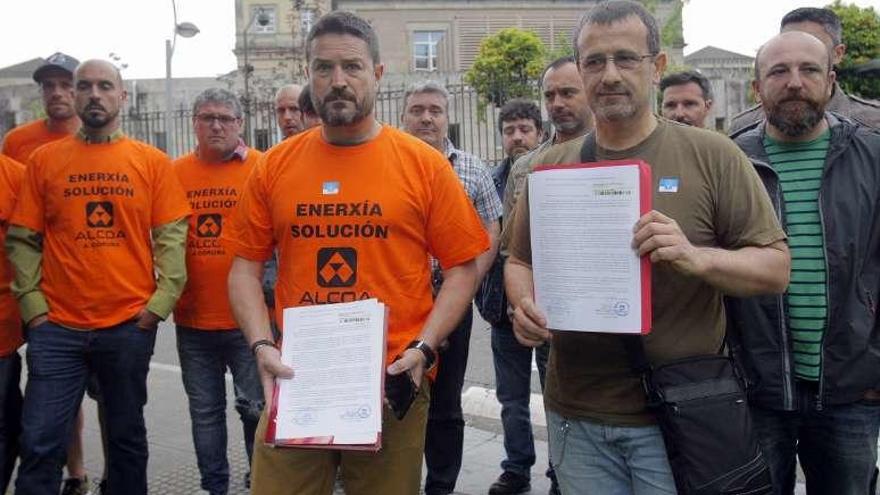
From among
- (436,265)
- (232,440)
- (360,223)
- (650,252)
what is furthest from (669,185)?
(232,440)

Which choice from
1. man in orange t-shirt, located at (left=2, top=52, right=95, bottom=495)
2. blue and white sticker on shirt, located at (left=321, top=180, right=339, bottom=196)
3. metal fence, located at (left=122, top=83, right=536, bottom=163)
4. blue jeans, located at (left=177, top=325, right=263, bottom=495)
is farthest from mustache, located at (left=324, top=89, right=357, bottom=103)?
metal fence, located at (left=122, top=83, right=536, bottom=163)

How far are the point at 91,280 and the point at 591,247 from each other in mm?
2715

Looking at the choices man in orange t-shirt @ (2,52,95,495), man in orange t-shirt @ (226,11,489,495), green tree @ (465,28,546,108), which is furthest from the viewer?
green tree @ (465,28,546,108)

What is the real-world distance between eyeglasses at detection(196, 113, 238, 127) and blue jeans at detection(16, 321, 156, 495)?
3.96 ft

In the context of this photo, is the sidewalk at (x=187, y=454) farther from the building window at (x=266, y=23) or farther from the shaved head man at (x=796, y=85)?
the building window at (x=266, y=23)

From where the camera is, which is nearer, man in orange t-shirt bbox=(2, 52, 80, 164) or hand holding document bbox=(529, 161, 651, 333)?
hand holding document bbox=(529, 161, 651, 333)

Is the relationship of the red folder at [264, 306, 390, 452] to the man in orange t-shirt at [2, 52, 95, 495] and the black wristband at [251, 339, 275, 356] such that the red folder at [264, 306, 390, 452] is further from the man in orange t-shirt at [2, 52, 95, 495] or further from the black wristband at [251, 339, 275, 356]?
the man in orange t-shirt at [2, 52, 95, 495]

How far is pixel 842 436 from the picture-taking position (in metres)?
2.87

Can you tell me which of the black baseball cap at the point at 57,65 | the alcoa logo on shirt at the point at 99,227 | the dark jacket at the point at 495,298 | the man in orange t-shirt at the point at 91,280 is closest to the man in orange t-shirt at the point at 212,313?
the man in orange t-shirt at the point at 91,280

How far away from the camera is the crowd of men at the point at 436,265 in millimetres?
2412

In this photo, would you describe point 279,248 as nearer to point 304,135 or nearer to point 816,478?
point 304,135

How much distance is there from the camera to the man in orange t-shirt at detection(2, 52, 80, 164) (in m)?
5.13

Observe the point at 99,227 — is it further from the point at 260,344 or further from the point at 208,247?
the point at 260,344

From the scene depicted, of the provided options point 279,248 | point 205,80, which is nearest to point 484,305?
point 279,248
